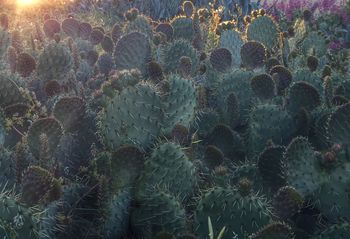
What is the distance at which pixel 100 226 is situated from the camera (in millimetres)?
2279

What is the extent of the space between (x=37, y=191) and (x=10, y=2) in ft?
30.0

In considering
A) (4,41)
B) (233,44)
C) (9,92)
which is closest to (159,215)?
(9,92)

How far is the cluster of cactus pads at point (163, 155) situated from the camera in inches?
85.0

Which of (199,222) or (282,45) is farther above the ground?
(199,222)

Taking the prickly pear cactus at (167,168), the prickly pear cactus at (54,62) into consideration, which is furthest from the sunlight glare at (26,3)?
the prickly pear cactus at (167,168)

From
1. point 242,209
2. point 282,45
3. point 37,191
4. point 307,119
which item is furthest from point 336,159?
point 282,45

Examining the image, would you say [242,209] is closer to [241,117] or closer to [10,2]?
[241,117]

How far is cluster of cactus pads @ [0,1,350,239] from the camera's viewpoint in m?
2.16

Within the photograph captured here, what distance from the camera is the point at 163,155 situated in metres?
2.42

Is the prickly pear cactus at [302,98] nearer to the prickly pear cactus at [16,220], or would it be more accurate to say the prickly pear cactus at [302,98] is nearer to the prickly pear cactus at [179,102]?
the prickly pear cactus at [179,102]

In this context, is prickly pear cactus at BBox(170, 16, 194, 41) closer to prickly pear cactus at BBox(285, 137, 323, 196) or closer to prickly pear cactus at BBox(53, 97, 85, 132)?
prickly pear cactus at BBox(53, 97, 85, 132)

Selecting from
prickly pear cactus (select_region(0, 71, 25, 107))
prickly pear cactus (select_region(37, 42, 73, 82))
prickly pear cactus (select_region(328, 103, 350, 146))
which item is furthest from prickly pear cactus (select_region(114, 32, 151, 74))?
prickly pear cactus (select_region(328, 103, 350, 146))

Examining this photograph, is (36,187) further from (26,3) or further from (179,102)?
(26,3)

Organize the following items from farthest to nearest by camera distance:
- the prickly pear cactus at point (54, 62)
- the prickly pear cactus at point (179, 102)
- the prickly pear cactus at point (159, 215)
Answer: the prickly pear cactus at point (54, 62), the prickly pear cactus at point (179, 102), the prickly pear cactus at point (159, 215)
